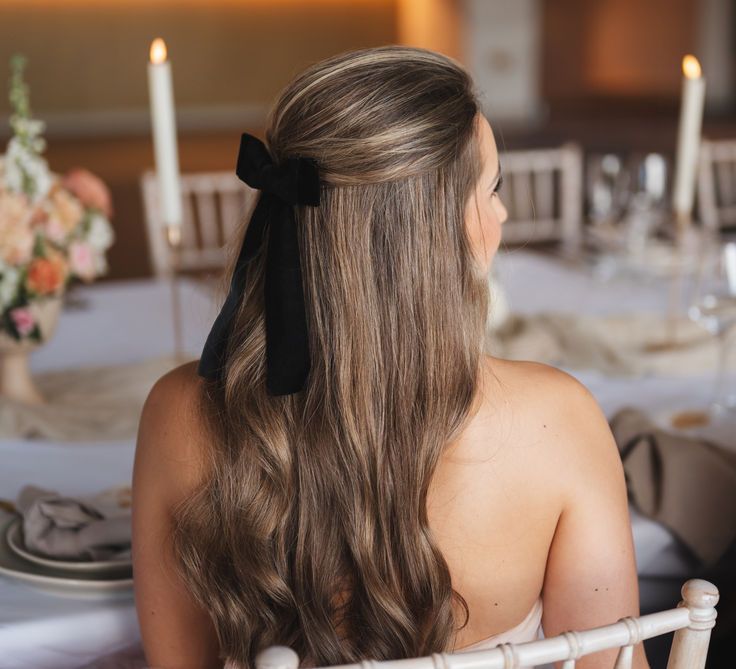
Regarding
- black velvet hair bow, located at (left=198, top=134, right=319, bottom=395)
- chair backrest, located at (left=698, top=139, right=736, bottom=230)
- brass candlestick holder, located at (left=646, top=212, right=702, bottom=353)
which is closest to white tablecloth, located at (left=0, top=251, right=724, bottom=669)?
brass candlestick holder, located at (left=646, top=212, right=702, bottom=353)

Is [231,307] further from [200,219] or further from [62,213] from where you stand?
[200,219]

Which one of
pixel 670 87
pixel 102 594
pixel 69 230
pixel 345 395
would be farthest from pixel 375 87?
pixel 670 87

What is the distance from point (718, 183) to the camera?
374 centimetres

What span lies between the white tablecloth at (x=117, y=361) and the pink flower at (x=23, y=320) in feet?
0.70

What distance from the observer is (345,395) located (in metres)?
0.88

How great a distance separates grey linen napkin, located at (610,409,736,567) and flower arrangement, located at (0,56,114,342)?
39.8 inches

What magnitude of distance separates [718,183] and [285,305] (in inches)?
128

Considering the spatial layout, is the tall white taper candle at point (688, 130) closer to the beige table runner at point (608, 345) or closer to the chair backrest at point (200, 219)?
the beige table runner at point (608, 345)

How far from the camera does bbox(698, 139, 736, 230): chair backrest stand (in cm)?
346

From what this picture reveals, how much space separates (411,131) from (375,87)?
52 mm

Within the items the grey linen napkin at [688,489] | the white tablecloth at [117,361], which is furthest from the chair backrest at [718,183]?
the grey linen napkin at [688,489]

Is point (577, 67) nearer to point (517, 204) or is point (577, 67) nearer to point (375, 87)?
point (517, 204)

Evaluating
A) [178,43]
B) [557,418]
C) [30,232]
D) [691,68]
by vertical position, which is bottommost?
[557,418]

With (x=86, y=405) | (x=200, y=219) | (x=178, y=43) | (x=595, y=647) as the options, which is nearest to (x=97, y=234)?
(x=86, y=405)
